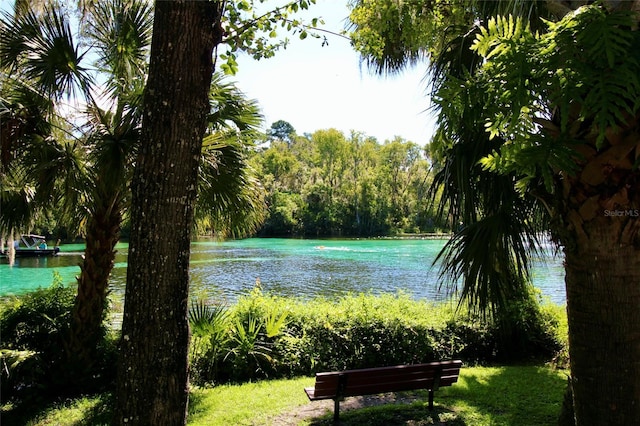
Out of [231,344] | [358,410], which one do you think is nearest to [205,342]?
[231,344]

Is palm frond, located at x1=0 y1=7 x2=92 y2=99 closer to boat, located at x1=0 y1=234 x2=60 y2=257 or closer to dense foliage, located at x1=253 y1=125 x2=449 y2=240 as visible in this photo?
boat, located at x1=0 y1=234 x2=60 y2=257

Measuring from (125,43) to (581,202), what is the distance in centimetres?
490

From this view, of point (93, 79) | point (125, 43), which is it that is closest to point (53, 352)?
point (93, 79)

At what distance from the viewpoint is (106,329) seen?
625 cm

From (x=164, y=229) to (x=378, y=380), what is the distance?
3.50 m

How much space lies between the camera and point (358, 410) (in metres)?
5.12

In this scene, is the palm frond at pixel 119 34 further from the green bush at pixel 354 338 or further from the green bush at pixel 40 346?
the green bush at pixel 354 338

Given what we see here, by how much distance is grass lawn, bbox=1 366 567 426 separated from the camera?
4785 mm

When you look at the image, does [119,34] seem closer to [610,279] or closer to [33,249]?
[610,279]

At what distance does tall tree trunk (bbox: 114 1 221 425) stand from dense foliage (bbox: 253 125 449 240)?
55.9 m

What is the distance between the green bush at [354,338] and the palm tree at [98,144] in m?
1.59

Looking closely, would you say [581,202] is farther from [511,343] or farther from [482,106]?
[511,343]

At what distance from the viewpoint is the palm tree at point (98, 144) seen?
4973 mm

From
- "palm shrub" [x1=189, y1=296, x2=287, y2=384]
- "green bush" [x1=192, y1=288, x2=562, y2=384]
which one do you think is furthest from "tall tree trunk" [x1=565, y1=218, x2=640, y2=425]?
"palm shrub" [x1=189, y1=296, x2=287, y2=384]
